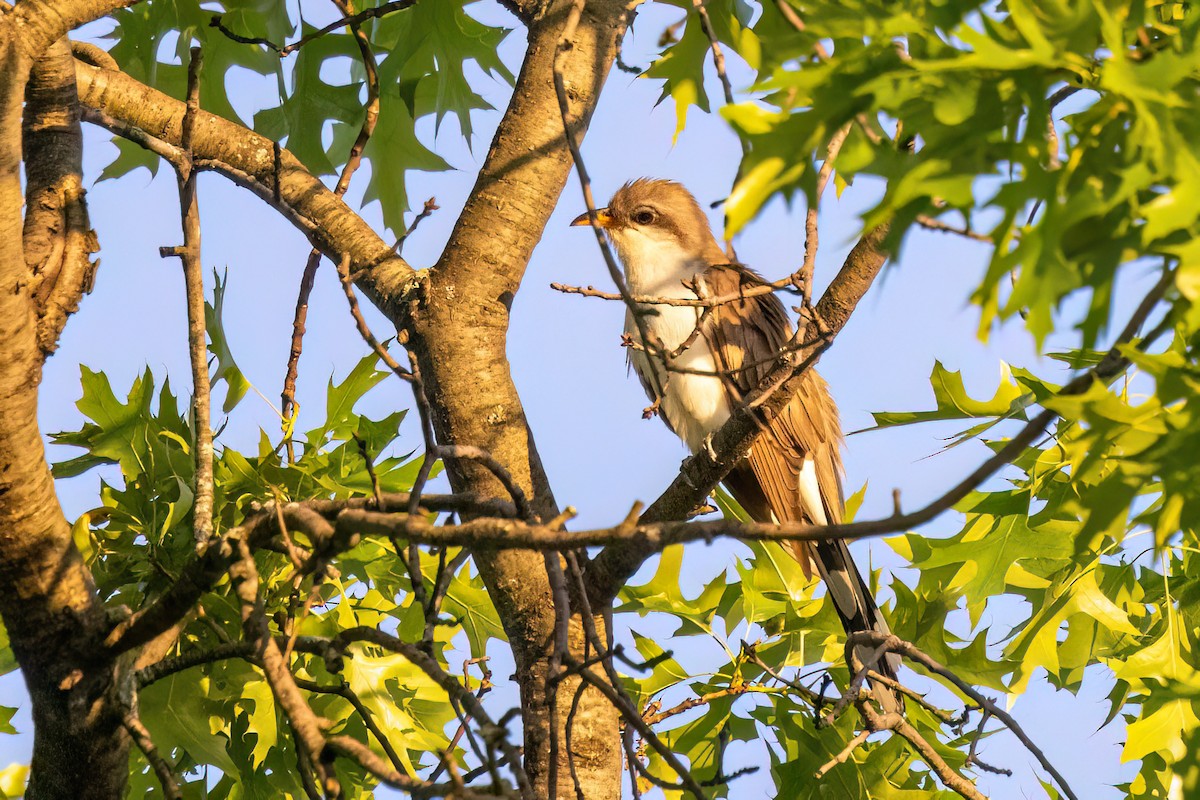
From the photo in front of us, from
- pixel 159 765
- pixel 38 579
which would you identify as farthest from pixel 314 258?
pixel 159 765

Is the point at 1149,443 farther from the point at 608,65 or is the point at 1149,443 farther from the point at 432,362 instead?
the point at 608,65

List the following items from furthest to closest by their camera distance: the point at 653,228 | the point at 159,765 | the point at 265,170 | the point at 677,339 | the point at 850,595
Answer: the point at 653,228 < the point at 677,339 < the point at 850,595 < the point at 265,170 < the point at 159,765

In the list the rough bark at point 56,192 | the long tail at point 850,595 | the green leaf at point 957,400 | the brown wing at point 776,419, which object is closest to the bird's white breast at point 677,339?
the brown wing at point 776,419

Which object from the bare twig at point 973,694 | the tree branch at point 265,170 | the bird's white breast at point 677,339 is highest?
the bird's white breast at point 677,339

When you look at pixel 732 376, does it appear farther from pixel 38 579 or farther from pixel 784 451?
pixel 38 579

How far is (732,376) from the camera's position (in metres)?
4.30

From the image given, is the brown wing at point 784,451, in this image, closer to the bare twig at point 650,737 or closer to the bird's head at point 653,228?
the bird's head at point 653,228

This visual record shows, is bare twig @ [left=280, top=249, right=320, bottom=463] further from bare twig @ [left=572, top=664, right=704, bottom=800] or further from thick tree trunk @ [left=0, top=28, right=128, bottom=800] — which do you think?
bare twig @ [left=572, top=664, right=704, bottom=800]

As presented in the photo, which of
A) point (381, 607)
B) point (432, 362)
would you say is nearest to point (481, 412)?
point (432, 362)

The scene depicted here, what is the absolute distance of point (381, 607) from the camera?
3.17m

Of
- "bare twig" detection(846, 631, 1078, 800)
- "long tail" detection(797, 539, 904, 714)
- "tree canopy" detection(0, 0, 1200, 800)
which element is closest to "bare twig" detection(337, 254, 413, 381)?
"tree canopy" detection(0, 0, 1200, 800)

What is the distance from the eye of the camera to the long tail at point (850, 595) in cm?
393

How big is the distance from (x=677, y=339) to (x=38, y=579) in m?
2.79

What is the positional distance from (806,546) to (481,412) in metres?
1.67
